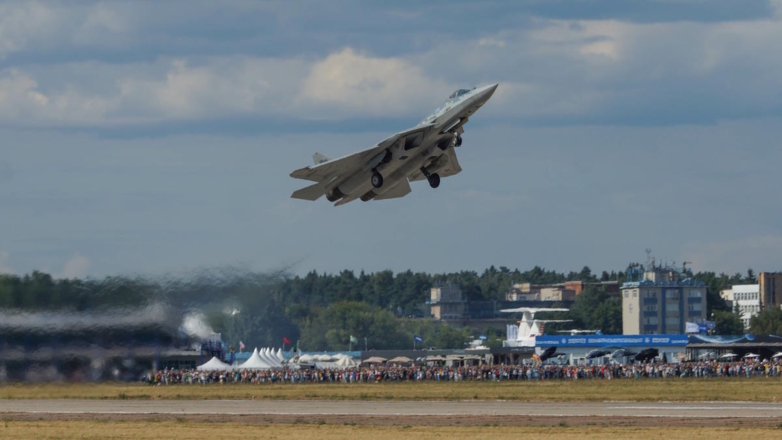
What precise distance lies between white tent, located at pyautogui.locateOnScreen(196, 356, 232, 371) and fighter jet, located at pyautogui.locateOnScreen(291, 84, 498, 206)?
32.9 metres

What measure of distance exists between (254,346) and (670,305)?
103m

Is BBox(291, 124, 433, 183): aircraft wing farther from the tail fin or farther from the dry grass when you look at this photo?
the dry grass

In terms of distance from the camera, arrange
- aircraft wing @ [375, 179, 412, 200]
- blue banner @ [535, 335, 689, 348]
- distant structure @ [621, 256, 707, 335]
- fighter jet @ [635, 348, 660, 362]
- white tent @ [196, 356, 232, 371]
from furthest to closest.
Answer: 1. distant structure @ [621, 256, 707, 335]
2. blue banner @ [535, 335, 689, 348]
3. fighter jet @ [635, 348, 660, 362]
4. white tent @ [196, 356, 232, 371]
5. aircraft wing @ [375, 179, 412, 200]

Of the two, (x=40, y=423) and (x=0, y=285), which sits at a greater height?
(x=0, y=285)

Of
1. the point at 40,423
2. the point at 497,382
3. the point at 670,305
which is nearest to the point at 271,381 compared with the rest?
the point at 497,382

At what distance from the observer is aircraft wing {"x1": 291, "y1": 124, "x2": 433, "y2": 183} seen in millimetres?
36438

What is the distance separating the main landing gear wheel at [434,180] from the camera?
36.8 metres

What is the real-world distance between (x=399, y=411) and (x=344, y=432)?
893 cm

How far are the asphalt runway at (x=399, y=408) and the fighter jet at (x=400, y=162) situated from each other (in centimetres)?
936

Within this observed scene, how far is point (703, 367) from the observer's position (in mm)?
72812

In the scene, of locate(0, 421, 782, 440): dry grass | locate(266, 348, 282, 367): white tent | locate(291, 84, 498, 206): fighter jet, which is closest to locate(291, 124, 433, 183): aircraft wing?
locate(291, 84, 498, 206): fighter jet

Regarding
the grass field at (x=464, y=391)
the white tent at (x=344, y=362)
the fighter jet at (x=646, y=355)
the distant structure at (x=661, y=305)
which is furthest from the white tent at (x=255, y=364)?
the distant structure at (x=661, y=305)

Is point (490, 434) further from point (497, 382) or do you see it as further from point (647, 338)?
point (647, 338)

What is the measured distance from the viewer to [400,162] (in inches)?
1431
